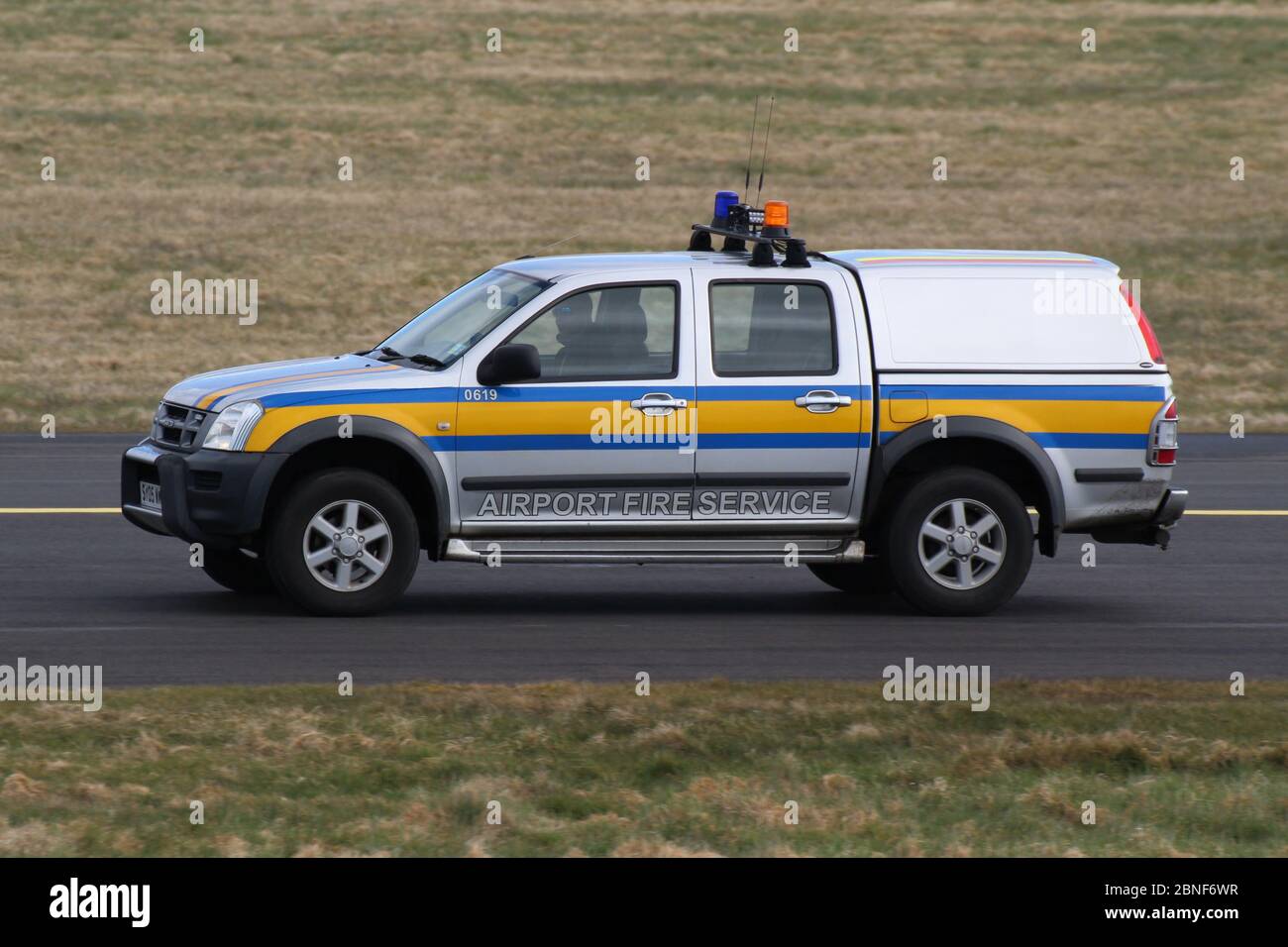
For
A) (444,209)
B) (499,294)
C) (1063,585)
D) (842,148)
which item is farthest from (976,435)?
(842,148)

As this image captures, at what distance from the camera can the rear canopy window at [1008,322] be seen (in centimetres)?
1073

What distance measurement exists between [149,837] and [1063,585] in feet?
23.0

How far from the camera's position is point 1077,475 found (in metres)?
10.8

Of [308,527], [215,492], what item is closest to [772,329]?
[308,527]

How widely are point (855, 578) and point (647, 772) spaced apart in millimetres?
4502

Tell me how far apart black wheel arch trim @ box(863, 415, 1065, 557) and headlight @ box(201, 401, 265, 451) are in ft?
10.4

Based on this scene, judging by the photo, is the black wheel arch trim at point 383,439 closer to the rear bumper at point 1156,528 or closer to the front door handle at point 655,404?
the front door handle at point 655,404

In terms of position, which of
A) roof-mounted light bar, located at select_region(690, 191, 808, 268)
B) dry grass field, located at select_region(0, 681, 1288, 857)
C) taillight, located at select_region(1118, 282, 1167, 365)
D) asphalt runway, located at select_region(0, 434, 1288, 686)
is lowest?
dry grass field, located at select_region(0, 681, 1288, 857)

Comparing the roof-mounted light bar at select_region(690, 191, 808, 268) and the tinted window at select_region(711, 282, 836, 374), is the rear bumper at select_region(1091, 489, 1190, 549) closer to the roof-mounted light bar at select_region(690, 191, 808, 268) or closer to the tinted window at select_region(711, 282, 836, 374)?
the tinted window at select_region(711, 282, 836, 374)

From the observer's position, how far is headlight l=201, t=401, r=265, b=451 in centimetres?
1017

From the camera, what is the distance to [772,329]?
34.9ft

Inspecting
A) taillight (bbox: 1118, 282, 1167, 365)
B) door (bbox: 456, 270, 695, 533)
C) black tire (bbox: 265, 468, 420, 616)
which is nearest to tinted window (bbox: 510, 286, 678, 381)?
door (bbox: 456, 270, 695, 533)

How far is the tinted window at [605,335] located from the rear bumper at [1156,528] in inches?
102

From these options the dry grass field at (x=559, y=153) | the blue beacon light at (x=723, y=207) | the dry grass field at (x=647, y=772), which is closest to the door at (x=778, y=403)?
the blue beacon light at (x=723, y=207)
